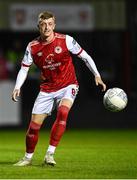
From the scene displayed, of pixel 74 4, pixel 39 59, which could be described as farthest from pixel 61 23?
pixel 39 59

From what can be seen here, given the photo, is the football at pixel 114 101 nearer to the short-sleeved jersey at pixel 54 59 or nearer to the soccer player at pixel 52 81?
the soccer player at pixel 52 81

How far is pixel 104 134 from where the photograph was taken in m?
21.3

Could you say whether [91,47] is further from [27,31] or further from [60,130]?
[60,130]

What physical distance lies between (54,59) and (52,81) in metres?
0.31

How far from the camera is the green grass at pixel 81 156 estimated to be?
1170 centimetres

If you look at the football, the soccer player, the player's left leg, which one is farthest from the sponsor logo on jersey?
the football

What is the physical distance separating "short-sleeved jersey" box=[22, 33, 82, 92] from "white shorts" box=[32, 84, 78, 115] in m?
0.06

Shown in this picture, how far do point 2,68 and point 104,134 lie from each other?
11.5 feet

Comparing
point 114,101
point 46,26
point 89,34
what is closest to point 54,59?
point 46,26

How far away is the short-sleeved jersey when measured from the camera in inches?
505

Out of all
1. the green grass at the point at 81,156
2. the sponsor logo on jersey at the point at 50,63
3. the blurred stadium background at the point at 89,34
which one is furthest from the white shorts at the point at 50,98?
the blurred stadium background at the point at 89,34

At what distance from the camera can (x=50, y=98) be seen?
42.5 feet

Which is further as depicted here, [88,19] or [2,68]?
[88,19]

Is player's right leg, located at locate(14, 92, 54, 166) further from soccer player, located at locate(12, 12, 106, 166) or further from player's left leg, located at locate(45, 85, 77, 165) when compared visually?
player's left leg, located at locate(45, 85, 77, 165)
